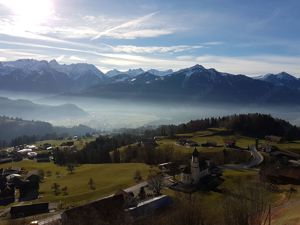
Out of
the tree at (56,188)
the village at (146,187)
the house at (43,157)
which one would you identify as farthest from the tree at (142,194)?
the house at (43,157)

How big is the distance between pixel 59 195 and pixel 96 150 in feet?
176

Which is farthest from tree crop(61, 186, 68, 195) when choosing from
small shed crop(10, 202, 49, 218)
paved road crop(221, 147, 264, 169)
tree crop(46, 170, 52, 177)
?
paved road crop(221, 147, 264, 169)

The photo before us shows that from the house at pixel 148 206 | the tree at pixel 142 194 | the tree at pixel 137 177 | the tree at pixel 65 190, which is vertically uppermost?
the house at pixel 148 206

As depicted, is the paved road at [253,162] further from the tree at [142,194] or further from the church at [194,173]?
the tree at [142,194]

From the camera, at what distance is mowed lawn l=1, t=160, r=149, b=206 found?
2531 inches

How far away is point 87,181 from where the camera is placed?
262 ft

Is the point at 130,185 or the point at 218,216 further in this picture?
the point at 130,185

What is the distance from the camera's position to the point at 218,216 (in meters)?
39.6

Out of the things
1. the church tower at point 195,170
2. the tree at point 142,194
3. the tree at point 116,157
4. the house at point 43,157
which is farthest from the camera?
the house at point 43,157

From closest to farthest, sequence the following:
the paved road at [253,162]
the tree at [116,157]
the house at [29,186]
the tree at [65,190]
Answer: the tree at [65,190]
the house at [29,186]
the paved road at [253,162]
the tree at [116,157]

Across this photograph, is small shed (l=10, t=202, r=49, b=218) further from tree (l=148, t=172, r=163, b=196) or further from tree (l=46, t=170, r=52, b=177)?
tree (l=46, t=170, r=52, b=177)

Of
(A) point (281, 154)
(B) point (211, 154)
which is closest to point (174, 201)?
(B) point (211, 154)

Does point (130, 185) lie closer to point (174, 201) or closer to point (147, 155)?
point (174, 201)

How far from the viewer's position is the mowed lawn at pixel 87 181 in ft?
211
